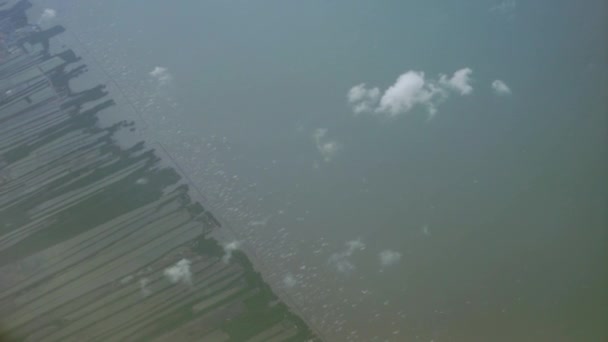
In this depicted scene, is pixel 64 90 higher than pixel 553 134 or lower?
higher

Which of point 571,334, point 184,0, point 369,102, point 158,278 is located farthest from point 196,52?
point 571,334

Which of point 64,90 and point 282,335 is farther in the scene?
point 64,90

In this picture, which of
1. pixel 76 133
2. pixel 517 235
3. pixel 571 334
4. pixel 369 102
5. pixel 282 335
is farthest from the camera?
pixel 76 133

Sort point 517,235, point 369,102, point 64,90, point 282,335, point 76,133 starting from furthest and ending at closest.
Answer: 1. point 64,90
2. point 76,133
3. point 369,102
4. point 517,235
5. point 282,335

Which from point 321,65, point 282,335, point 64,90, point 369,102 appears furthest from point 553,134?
point 64,90

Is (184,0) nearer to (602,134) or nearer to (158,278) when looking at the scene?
(158,278)

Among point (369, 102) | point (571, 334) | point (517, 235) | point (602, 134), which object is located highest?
point (369, 102)
